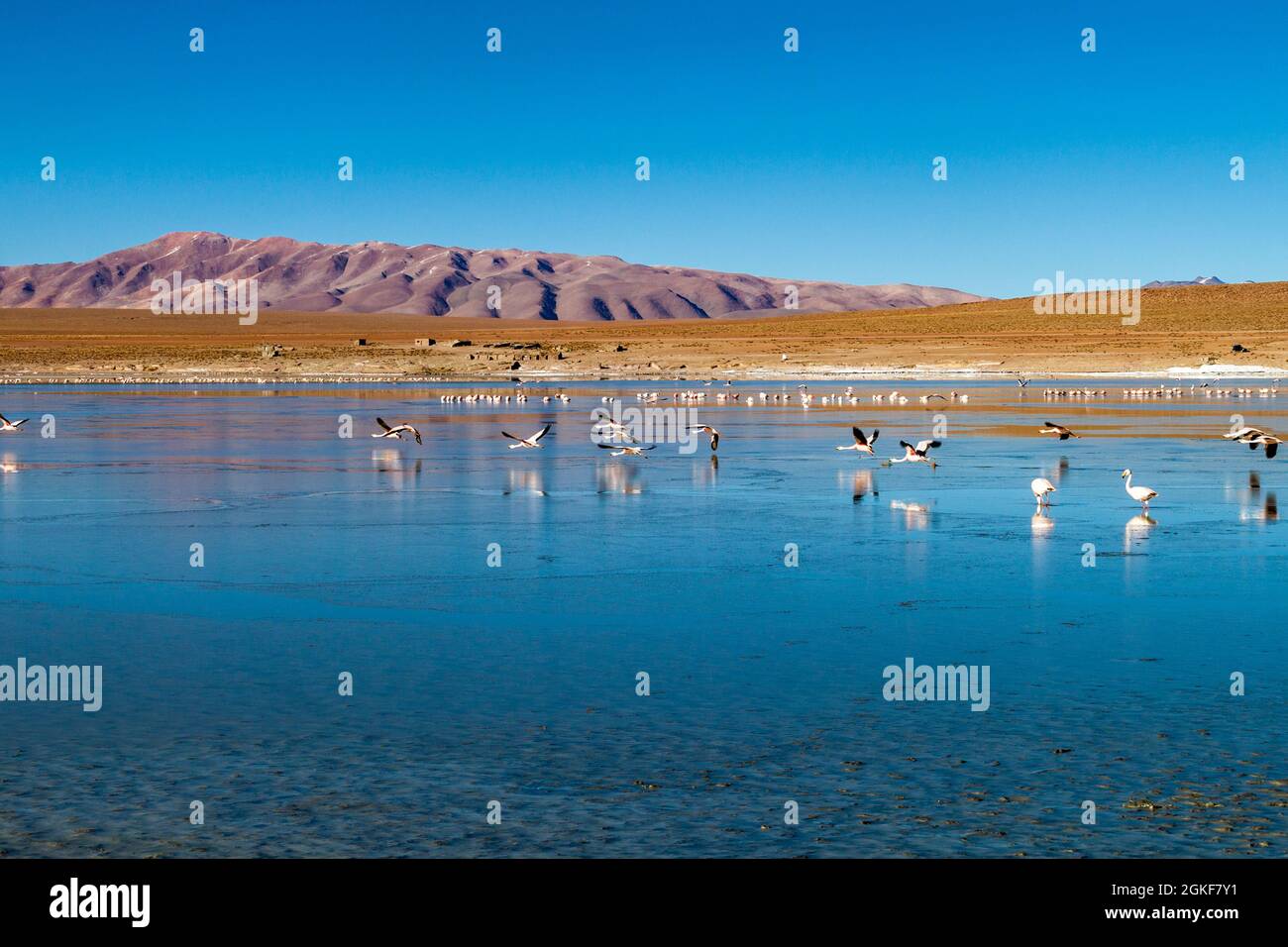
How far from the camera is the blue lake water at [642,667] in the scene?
639cm

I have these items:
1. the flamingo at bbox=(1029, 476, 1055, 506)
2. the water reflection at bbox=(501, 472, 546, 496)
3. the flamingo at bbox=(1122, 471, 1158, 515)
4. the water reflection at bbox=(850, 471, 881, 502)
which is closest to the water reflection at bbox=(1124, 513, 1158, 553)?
the flamingo at bbox=(1122, 471, 1158, 515)

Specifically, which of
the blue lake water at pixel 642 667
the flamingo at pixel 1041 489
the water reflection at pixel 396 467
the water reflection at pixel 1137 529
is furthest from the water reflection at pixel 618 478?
the water reflection at pixel 1137 529

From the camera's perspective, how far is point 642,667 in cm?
930

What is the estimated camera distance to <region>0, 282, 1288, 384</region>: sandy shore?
78.8 metres

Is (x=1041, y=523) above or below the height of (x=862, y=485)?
below

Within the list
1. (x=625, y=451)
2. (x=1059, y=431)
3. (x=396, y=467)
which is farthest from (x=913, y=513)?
(x=1059, y=431)

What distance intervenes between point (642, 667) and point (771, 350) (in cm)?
8786

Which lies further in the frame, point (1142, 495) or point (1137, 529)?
point (1142, 495)

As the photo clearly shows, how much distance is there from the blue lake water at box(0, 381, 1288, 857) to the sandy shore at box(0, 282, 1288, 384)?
6004cm

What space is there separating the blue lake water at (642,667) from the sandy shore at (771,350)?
60.0 meters

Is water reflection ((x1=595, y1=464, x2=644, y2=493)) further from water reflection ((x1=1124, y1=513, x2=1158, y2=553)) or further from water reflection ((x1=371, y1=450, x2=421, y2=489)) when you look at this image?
water reflection ((x1=1124, y1=513, x2=1158, y2=553))

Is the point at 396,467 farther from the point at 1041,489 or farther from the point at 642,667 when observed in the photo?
the point at 642,667
